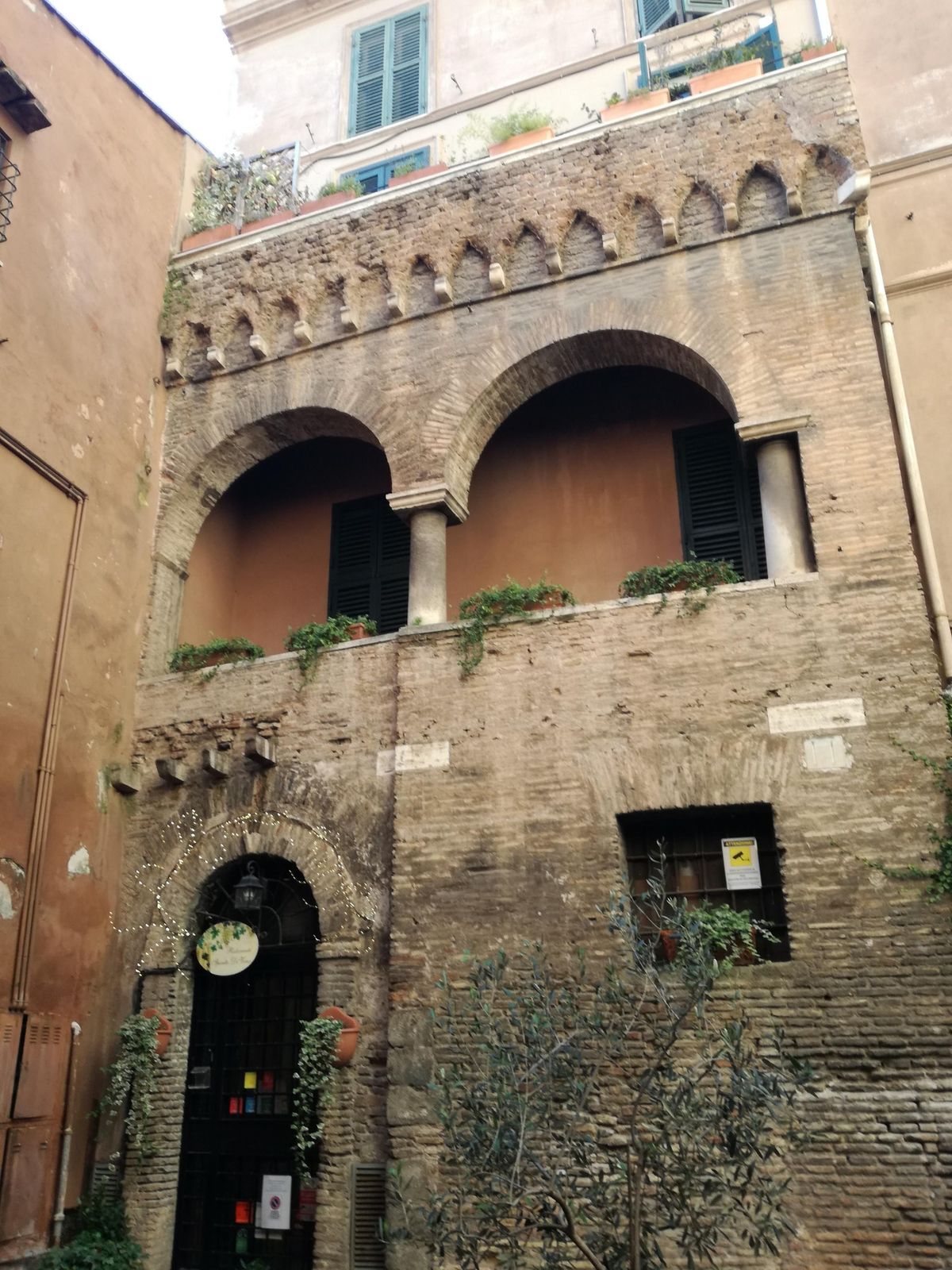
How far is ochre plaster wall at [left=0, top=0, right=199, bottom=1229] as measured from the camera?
8.35 m

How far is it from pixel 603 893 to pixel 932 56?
858 cm

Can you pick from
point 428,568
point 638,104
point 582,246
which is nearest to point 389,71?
point 638,104

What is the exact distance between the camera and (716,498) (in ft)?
31.6

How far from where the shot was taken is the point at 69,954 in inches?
329

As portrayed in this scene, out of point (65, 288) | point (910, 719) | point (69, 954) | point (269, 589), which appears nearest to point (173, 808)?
point (69, 954)

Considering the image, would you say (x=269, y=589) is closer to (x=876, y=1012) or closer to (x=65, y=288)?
(x=65, y=288)

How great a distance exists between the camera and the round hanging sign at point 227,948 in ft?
28.3

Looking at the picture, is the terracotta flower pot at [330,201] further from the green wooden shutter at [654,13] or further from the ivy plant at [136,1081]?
the ivy plant at [136,1081]

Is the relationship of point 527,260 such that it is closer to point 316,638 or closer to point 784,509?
point 784,509

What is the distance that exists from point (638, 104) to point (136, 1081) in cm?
862

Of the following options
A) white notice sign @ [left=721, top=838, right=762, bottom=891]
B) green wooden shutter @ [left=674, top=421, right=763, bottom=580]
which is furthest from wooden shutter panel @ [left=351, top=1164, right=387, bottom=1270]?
green wooden shutter @ [left=674, top=421, right=763, bottom=580]

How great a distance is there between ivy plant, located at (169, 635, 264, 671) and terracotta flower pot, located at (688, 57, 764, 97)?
5.80 metres

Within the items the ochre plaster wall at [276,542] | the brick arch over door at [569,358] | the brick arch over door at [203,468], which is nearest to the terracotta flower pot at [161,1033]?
the brick arch over door at [203,468]

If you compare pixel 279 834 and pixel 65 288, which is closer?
pixel 279 834
